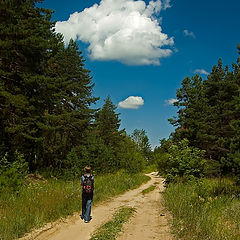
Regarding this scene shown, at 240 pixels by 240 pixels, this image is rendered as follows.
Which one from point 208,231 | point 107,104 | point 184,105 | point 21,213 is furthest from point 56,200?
point 107,104

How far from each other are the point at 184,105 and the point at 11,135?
23357mm

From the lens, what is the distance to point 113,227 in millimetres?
6930

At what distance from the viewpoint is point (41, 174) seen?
62.0 ft

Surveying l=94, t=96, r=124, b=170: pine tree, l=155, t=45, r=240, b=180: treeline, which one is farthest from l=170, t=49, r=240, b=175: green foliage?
l=94, t=96, r=124, b=170: pine tree

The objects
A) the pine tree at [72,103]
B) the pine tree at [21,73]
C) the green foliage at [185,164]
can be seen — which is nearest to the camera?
the green foliage at [185,164]

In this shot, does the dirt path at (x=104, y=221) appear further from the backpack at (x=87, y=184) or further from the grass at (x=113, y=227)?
the backpack at (x=87, y=184)

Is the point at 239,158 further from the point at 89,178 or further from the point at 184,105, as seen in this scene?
the point at 184,105

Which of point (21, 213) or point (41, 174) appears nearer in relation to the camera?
point (21, 213)

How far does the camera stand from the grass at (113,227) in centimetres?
609

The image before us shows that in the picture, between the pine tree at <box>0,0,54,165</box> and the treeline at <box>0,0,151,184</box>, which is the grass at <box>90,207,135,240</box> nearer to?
the treeline at <box>0,0,151,184</box>

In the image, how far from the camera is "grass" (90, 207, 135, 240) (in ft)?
20.0

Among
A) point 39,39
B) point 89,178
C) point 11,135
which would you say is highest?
point 39,39

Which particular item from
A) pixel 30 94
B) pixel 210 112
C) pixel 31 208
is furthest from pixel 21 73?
pixel 210 112

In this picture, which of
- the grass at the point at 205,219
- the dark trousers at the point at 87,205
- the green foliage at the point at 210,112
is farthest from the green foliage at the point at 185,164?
the green foliage at the point at 210,112
